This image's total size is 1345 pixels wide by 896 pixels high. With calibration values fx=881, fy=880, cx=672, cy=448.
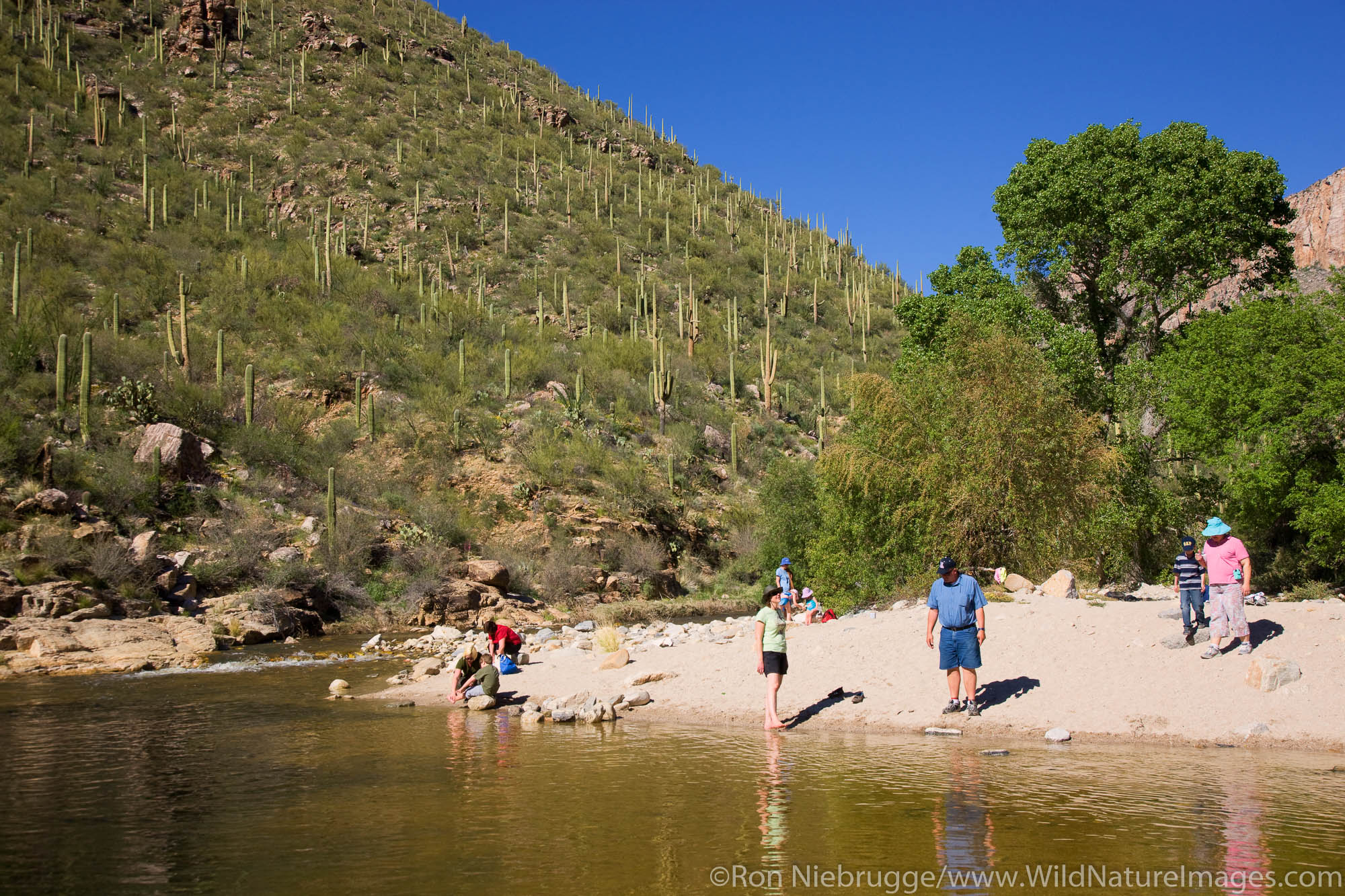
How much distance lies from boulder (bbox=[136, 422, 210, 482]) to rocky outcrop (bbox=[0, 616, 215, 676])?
8.76 meters

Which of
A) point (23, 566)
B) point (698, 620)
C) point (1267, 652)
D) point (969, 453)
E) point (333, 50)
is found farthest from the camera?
point (333, 50)

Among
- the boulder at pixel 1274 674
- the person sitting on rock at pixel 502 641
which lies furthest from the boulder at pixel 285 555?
the boulder at pixel 1274 674

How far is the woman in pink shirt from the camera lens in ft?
32.4

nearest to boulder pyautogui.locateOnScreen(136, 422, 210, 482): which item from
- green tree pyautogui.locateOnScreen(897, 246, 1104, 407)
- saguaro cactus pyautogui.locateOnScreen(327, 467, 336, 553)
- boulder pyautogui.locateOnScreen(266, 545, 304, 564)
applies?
boulder pyautogui.locateOnScreen(266, 545, 304, 564)

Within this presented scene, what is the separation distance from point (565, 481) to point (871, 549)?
17476 mm

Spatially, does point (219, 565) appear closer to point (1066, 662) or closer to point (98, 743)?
point (98, 743)

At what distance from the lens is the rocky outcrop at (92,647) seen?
53.3ft

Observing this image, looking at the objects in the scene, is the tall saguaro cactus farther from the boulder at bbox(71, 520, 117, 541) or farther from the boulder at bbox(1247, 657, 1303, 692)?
the boulder at bbox(1247, 657, 1303, 692)

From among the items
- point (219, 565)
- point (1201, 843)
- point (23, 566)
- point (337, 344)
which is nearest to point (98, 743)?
point (1201, 843)

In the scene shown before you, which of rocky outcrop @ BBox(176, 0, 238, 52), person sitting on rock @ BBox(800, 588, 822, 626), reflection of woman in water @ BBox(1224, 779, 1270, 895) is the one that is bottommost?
reflection of woman in water @ BBox(1224, 779, 1270, 895)

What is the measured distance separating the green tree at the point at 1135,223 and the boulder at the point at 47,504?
2533 cm

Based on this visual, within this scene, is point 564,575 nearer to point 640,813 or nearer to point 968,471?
point 968,471

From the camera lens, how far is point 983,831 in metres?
5.87

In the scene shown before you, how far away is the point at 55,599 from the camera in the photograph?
18422 millimetres
